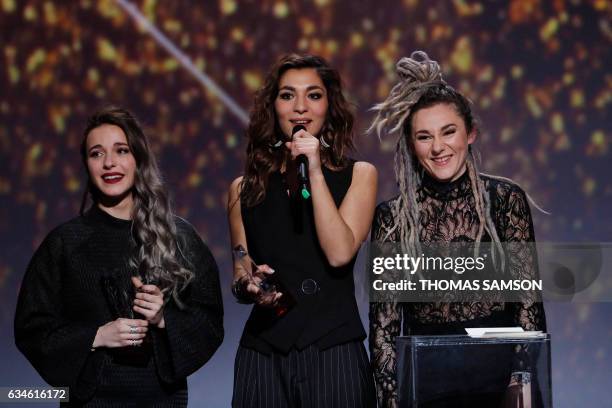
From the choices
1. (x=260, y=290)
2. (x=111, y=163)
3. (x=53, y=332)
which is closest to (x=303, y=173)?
(x=260, y=290)

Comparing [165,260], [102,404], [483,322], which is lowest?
[102,404]

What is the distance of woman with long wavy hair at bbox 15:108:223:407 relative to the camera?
235 cm

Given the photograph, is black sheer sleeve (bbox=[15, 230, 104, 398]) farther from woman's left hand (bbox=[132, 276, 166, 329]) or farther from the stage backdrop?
the stage backdrop

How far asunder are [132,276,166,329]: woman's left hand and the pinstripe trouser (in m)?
0.28

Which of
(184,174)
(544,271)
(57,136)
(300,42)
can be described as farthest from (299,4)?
(544,271)

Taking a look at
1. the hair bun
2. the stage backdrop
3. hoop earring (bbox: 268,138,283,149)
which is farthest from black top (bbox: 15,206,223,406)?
the stage backdrop

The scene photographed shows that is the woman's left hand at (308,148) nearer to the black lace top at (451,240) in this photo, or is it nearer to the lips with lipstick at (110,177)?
the black lace top at (451,240)

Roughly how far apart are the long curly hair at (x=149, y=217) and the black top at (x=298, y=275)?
0.73ft

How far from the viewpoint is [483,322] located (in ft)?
7.70

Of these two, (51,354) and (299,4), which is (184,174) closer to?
(299,4)

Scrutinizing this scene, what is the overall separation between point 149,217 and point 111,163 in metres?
0.19

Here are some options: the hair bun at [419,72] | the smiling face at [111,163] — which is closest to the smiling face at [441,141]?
the hair bun at [419,72]

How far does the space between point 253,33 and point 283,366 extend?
1.89m

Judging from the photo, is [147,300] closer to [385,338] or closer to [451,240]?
[385,338]
